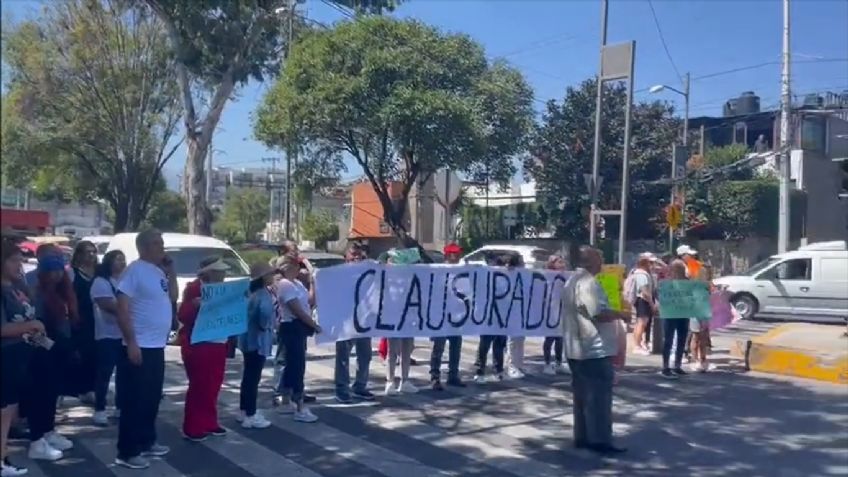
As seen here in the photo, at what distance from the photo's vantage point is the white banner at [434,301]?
11.0 metres

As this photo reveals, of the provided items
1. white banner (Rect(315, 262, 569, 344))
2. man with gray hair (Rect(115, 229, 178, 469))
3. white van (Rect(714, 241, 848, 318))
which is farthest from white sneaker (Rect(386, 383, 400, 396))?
white van (Rect(714, 241, 848, 318))

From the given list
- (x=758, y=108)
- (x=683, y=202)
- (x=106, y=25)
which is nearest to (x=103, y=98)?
(x=106, y=25)

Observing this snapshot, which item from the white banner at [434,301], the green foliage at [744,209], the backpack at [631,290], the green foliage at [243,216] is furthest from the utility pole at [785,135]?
the green foliage at [243,216]

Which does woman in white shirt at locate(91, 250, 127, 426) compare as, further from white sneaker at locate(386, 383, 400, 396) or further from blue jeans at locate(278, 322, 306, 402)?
white sneaker at locate(386, 383, 400, 396)

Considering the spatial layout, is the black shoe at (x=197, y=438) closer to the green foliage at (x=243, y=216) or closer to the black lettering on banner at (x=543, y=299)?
the black lettering on banner at (x=543, y=299)

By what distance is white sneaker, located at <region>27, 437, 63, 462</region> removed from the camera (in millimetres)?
8172

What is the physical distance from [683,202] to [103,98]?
824 inches

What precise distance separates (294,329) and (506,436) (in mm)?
2346

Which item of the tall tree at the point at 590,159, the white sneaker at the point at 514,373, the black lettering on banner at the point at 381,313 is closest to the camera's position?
the black lettering on banner at the point at 381,313

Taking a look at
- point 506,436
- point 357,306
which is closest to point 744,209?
point 357,306

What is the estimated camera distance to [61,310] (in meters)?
8.85

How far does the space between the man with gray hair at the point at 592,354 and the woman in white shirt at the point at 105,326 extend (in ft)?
13.6

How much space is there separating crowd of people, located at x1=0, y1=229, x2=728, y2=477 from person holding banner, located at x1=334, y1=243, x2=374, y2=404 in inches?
0.5

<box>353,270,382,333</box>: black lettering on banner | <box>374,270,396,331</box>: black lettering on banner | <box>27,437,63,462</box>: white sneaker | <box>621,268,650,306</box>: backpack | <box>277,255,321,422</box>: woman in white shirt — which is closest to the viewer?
<box>27,437,63,462</box>: white sneaker
